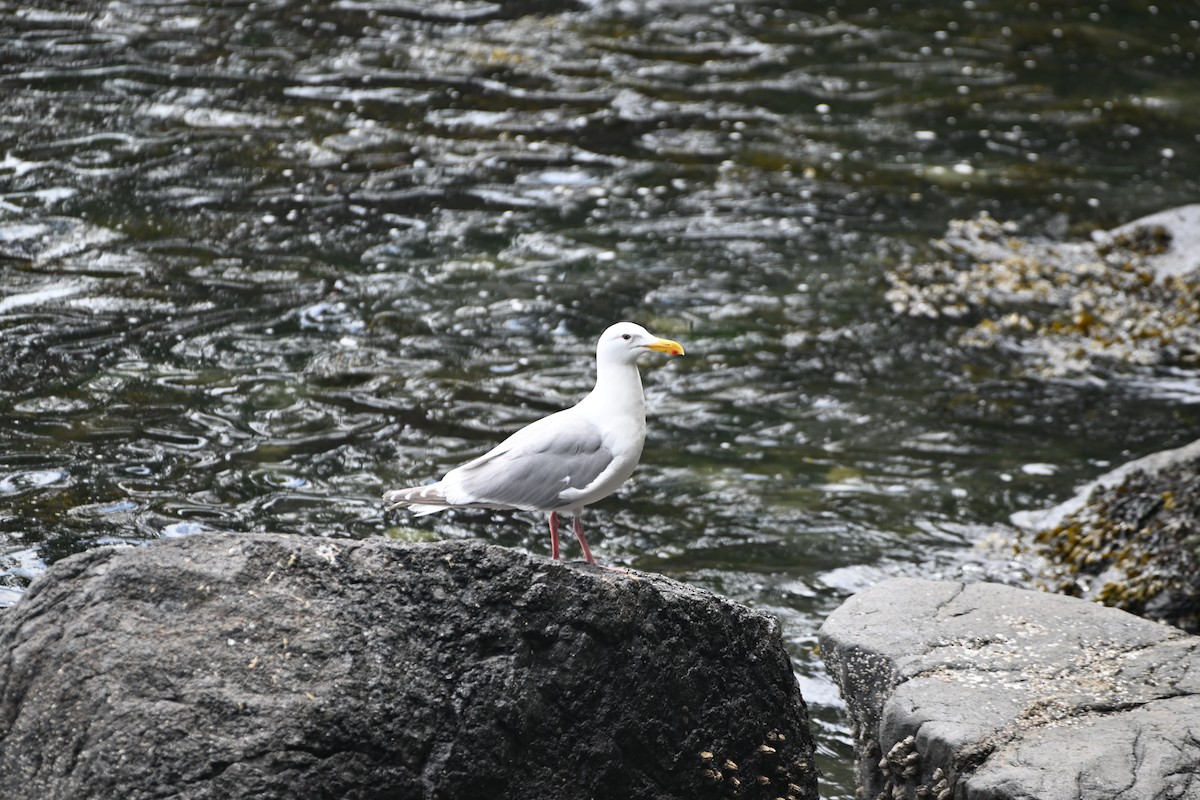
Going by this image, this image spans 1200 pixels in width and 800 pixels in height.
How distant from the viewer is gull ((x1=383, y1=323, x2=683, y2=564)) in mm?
4688

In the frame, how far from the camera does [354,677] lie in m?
3.50

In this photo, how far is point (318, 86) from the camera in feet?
43.7

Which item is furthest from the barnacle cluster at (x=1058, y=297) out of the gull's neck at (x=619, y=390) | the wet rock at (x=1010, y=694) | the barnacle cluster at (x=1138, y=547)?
the gull's neck at (x=619, y=390)

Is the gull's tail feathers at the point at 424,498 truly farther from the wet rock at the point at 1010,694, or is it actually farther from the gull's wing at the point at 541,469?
the wet rock at the point at 1010,694

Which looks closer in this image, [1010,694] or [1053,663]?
[1010,694]

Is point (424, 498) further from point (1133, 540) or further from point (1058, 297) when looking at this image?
Answer: point (1058, 297)

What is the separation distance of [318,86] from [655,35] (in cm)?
464

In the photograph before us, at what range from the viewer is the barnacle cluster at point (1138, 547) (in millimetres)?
6418

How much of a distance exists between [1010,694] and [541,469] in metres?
1.81

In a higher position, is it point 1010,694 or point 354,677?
point 354,677

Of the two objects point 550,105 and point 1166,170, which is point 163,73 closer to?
point 550,105

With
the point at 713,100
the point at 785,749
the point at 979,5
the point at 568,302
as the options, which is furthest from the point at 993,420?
the point at 979,5

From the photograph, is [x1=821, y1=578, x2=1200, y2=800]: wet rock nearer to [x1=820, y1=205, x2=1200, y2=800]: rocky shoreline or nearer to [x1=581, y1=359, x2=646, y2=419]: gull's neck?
[x1=820, y1=205, x2=1200, y2=800]: rocky shoreline

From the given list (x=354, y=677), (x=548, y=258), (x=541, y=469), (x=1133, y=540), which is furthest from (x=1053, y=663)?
(x=548, y=258)
